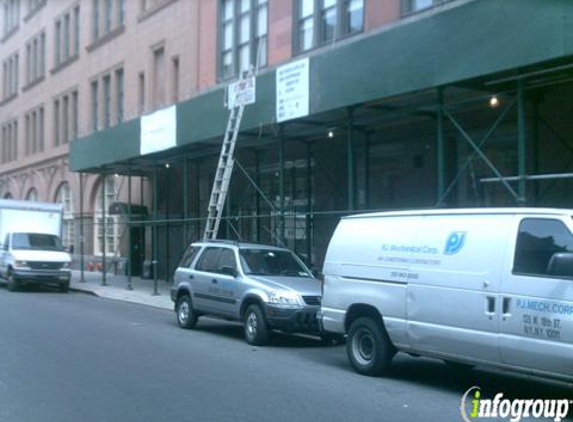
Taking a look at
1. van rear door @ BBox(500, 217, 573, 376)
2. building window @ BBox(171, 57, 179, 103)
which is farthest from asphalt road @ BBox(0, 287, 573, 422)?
building window @ BBox(171, 57, 179, 103)

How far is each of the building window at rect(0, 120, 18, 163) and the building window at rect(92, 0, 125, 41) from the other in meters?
14.7

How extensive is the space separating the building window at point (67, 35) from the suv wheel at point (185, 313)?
86.0 feet

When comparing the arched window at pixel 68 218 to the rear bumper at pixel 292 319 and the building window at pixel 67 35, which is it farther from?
the rear bumper at pixel 292 319

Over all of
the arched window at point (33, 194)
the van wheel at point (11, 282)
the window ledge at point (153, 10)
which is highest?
the window ledge at point (153, 10)

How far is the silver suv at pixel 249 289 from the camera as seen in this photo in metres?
12.6

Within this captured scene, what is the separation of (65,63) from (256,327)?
3083 centimetres

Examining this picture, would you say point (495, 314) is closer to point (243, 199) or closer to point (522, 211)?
point (522, 211)

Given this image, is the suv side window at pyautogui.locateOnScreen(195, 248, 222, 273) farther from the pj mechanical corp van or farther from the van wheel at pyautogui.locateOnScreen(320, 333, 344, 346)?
the pj mechanical corp van

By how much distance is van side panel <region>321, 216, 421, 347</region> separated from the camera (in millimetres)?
9609

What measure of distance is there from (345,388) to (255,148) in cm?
1330

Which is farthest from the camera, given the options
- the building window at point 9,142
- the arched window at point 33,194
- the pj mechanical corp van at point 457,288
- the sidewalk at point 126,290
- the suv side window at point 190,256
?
the building window at point 9,142

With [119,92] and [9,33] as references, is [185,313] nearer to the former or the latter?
[119,92]

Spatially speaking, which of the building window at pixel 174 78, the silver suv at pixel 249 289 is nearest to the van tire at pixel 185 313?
the silver suv at pixel 249 289

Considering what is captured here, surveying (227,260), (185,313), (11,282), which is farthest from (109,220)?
(227,260)
